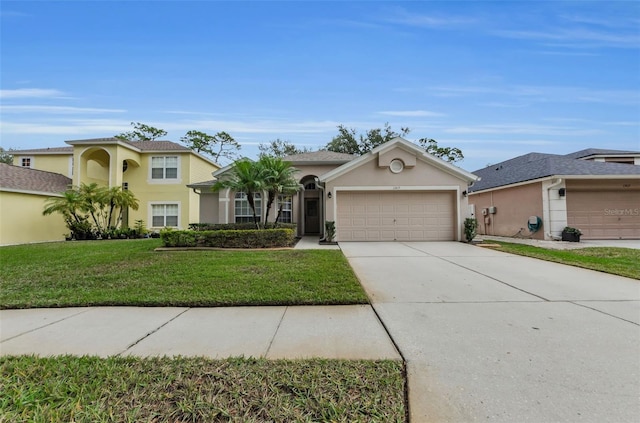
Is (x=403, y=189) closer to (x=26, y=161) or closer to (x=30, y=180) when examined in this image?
(x=30, y=180)

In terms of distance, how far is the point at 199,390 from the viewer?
6.95 feet

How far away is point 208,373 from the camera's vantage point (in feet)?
7.69

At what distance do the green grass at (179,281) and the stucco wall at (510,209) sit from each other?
11.3 metres

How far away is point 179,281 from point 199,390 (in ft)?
12.6

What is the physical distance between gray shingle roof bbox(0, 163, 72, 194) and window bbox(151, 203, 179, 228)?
4710 millimetres

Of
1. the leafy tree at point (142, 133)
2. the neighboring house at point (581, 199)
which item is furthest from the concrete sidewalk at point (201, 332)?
the leafy tree at point (142, 133)

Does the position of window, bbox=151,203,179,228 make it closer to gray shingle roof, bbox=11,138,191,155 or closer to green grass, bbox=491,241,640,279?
gray shingle roof, bbox=11,138,191,155

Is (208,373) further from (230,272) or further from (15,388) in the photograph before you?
(230,272)

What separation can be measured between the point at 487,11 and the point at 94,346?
42.3 ft

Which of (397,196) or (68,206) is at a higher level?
(397,196)

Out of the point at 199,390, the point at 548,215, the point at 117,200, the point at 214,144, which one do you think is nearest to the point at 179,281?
the point at 199,390

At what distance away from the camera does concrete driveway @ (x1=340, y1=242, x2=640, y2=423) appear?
6.51 feet

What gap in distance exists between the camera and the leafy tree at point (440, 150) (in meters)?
29.8

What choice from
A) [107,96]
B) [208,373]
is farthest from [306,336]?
[107,96]
